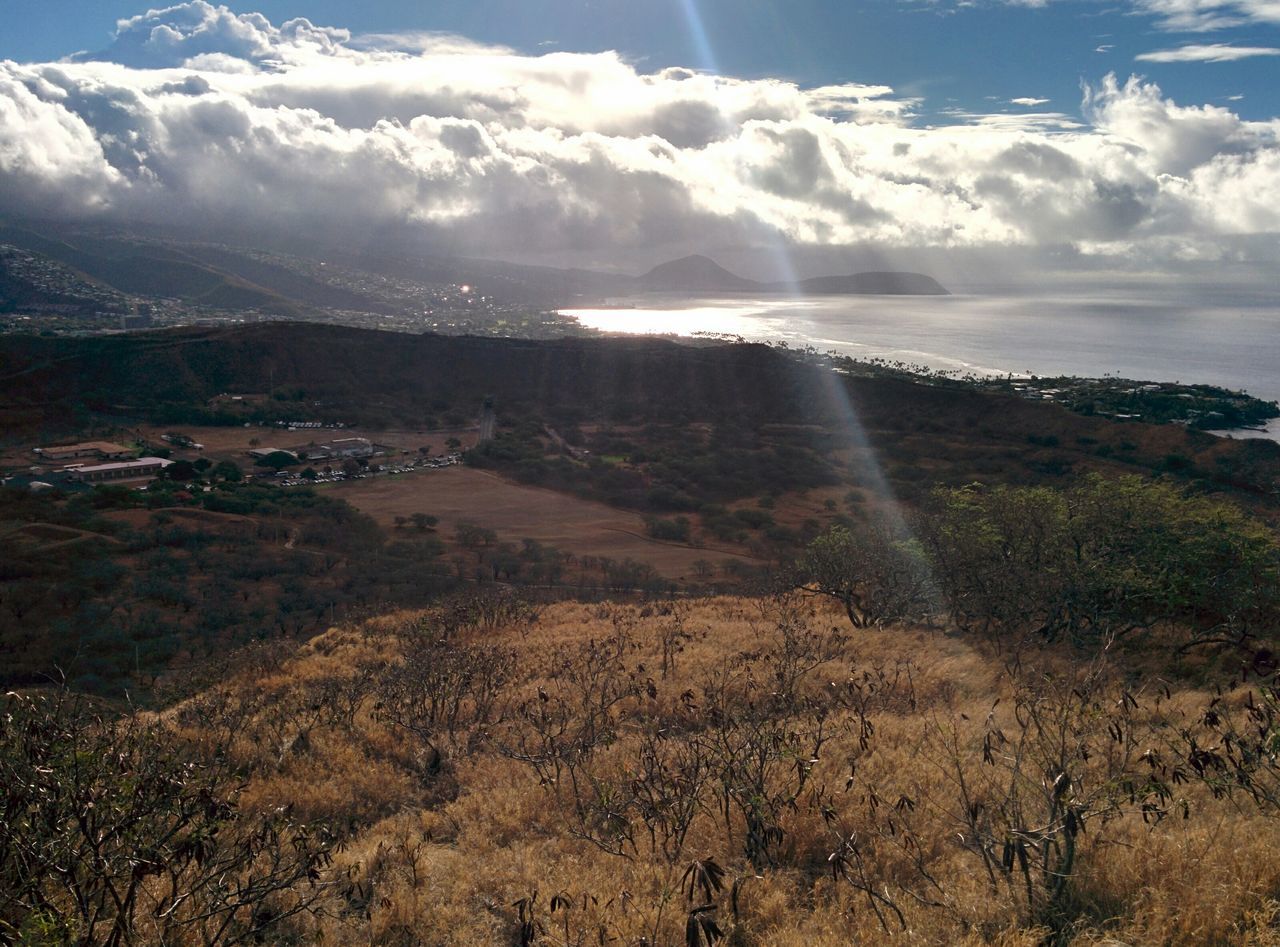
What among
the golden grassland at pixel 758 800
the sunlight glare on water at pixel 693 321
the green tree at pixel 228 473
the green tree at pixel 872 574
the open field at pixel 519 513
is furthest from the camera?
the sunlight glare on water at pixel 693 321

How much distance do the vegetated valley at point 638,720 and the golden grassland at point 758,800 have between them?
1.5 inches

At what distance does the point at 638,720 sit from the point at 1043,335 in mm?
123975

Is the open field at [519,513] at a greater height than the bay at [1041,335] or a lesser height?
lesser

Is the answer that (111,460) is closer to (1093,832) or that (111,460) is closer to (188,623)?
(188,623)

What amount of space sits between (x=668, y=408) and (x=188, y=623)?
1554 inches

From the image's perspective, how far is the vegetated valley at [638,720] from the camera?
12.9 ft

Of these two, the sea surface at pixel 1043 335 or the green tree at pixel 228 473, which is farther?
the sea surface at pixel 1043 335

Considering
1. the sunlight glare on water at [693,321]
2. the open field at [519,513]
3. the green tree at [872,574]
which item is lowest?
the open field at [519,513]

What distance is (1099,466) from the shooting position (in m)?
34.8

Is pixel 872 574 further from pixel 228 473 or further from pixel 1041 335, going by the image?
pixel 1041 335

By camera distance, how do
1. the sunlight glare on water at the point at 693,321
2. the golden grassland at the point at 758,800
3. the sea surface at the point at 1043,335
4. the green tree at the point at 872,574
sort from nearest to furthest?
the golden grassland at the point at 758,800
the green tree at the point at 872,574
the sea surface at the point at 1043,335
the sunlight glare on water at the point at 693,321

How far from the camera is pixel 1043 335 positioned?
11456cm

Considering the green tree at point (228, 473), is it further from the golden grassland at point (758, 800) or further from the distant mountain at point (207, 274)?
the distant mountain at point (207, 274)

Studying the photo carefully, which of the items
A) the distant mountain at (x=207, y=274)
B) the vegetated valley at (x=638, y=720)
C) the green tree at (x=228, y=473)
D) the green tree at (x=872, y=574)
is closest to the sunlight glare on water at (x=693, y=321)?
the distant mountain at (x=207, y=274)
